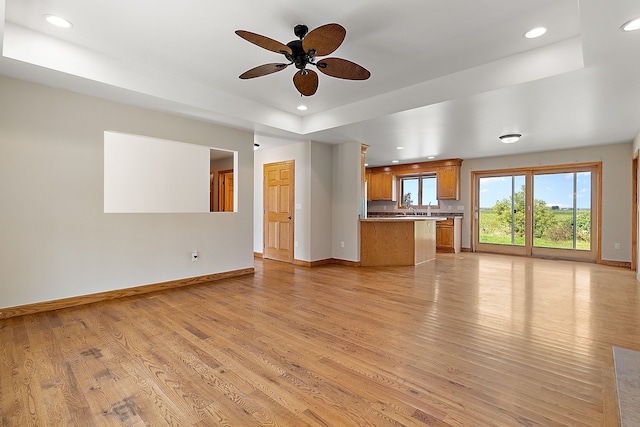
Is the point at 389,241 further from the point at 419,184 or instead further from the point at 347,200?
the point at 419,184

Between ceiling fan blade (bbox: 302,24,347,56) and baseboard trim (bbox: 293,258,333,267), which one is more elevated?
ceiling fan blade (bbox: 302,24,347,56)

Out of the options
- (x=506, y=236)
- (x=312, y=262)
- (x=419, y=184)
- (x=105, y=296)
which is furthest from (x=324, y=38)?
(x=419, y=184)

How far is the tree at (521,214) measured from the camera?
23.4 ft

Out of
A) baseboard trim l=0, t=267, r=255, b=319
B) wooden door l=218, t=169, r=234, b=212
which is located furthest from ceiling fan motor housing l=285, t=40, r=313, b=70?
wooden door l=218, t=169, r=234, b=212

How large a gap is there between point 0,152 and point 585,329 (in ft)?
19.4

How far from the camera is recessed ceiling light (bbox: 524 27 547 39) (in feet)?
8.87

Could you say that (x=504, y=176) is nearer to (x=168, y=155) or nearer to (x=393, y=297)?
(x=393, y=297)

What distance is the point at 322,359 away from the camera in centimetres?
229

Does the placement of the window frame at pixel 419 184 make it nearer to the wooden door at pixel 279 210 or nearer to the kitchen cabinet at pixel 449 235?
the kitchen cabinet at pixel 449 235

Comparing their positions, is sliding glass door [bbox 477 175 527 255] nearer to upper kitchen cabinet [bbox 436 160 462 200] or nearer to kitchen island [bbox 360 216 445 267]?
upper kitchen cabinet [bbox 436 160 462 200]

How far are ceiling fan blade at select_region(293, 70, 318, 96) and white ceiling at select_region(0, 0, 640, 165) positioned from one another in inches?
15.7

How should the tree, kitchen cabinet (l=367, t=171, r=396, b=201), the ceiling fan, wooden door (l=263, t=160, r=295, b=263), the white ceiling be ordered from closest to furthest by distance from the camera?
the ceiling fan < the white ceiling < wooden door (l=263, t=160, r=295, b=263) < the tree < kitchen cabinet (l=367, t=171, r=396, b=201)

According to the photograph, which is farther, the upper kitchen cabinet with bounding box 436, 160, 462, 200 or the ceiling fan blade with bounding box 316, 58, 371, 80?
the upper kitchen cabinet with bounding box 436, 160, 462, 200

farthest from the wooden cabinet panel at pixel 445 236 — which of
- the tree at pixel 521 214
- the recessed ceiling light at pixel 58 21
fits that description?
the recessed ceiling light at pixel 58 21
